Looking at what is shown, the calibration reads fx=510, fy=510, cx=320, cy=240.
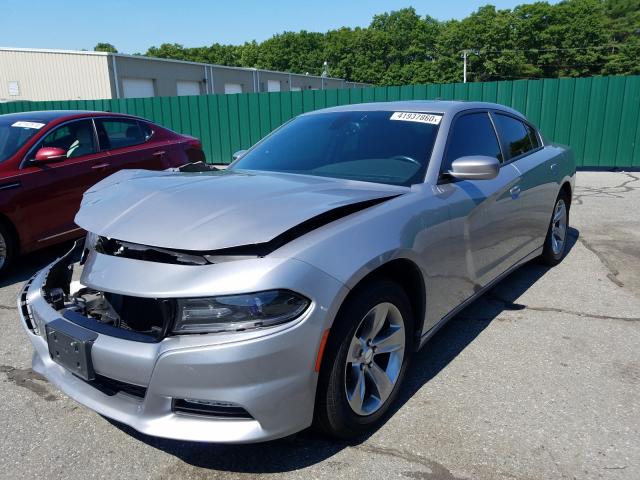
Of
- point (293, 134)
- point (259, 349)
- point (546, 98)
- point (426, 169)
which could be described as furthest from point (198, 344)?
point (546, 98)

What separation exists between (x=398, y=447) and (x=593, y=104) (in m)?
11.1

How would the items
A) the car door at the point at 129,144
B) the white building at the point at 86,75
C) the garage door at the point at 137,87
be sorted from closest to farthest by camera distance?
the car door at the point at 129,144
the white building at the point at 86,75
the garage door at the point at 137,87

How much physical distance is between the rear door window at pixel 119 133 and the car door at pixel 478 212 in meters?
4.42

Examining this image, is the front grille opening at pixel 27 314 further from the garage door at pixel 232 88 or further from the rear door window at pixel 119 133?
the garage door at pixel 232 88

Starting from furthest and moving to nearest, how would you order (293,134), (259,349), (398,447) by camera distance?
1. (293,134)
2. (398,447)
3. (259,349)

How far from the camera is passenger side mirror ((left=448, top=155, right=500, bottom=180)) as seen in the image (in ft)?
9.56

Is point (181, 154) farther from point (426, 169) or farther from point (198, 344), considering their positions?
point (198, 344)

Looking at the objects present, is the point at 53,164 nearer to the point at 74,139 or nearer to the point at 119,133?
the point at 74,139

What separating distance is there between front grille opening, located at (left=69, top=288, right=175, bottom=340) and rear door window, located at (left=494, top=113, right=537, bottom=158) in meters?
3.02

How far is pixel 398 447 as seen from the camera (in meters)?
2.38

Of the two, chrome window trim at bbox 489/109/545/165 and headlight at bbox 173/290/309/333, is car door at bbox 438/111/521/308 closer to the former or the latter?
chrome window trim at bbox 489/109/545/165

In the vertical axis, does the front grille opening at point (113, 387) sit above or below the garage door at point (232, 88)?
below

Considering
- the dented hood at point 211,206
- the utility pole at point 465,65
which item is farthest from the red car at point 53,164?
the utility pole at point 465,65

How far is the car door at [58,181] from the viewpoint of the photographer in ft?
16.7
